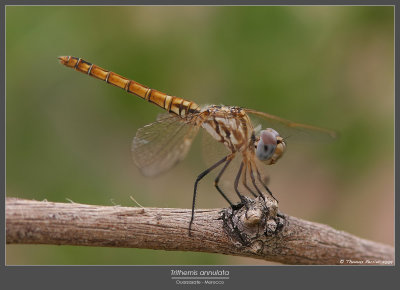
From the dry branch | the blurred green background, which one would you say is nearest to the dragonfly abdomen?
the blurred green background

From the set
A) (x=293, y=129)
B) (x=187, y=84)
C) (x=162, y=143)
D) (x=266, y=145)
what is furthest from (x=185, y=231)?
(x=187, y=84)

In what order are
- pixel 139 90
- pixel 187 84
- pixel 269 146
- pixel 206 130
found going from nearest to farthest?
pixel 269 146
pixel 206 130
pixel 139 90
pixel 187 84

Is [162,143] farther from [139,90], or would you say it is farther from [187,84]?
[187,84]

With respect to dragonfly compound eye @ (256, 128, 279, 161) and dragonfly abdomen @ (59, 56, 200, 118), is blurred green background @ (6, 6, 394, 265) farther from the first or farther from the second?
dragonfly compound eye @ (256, 128, 279, 161)

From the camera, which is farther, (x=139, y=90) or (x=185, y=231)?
(x=139, y=90)

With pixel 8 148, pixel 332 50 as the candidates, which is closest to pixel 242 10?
pixel 332 50

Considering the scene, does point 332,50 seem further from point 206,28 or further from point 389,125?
point 206,28

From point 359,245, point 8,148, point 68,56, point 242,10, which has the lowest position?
point 359,245
